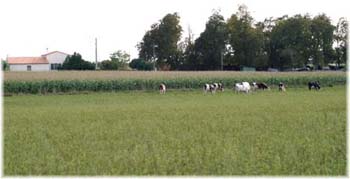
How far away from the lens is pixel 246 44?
43.8m

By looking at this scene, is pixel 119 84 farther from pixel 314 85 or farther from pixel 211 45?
pixel 211 45

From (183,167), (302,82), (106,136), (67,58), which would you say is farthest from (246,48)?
(183,167)

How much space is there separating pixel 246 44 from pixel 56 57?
626 inches

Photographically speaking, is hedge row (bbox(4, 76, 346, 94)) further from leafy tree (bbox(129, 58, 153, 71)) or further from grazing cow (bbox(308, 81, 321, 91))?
leafy tree (bbox(129, 58, 153, 71))

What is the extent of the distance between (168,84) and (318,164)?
2403 centimetres

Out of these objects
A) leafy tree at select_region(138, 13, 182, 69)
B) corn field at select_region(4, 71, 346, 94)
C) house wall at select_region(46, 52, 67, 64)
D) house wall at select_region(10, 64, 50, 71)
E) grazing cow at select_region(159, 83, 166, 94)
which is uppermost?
leafy tree at select_region(138, 13, 182, 69)

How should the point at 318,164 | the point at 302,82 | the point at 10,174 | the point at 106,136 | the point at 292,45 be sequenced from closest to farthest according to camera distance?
the point at 10,174 → the point at 318,164 → the point at 106,136 → the point at 302,82 → the point at 292,45

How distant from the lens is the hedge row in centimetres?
2678

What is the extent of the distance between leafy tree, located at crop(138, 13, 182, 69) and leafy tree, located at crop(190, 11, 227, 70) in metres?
2.09

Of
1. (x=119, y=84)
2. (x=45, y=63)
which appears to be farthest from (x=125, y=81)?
(x=45, y=63)

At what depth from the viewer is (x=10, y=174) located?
594cm

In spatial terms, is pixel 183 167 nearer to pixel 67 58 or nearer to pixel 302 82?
pixel 302 82

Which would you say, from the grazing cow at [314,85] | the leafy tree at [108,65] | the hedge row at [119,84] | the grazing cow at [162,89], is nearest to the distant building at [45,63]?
the leafy tree at [108,65]

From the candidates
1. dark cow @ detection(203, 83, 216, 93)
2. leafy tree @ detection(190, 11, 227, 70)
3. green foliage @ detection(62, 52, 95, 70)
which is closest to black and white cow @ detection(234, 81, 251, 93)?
dark cow @ detection(203, 83, 216, 93)
